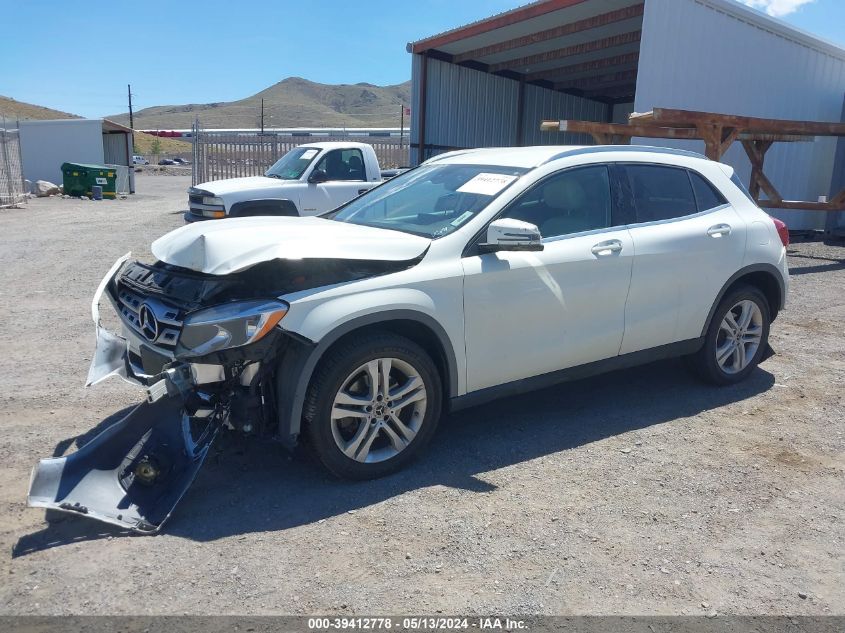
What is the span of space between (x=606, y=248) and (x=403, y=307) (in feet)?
5.21

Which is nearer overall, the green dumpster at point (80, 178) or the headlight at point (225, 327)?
the headlight at point (225, 327)

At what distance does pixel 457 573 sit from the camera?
10.3ft

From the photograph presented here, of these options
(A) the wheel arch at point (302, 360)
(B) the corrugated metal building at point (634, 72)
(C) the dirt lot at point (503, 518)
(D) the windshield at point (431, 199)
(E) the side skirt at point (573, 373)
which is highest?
(B) the corrugated metal building at point (634, 72)

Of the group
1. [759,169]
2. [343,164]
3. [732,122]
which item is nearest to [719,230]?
[732,122]

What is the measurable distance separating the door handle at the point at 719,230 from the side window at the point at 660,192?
191 millimetres

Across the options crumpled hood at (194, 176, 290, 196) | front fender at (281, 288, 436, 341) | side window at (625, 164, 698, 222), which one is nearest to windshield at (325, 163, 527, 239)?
front fender at (281, 288, 436, 341)

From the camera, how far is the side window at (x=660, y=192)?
5.00 m

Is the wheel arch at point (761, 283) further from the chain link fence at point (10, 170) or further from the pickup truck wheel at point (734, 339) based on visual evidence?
the chain link fence at point (10, 170)

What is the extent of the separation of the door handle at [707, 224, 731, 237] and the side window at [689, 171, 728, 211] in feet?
0.58

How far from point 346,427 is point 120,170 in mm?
27473

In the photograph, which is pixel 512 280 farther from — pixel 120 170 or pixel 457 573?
pixel 120 170

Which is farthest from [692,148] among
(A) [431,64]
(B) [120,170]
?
(B) [120,170]

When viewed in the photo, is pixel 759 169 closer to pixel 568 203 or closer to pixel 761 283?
pixel 761 283

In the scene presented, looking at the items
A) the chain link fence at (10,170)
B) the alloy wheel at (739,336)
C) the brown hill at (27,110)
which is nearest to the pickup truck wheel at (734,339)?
the alloy wheel at (739,336)
